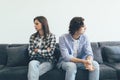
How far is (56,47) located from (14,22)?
91 cm

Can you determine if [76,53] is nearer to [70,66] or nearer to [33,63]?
[70,66]

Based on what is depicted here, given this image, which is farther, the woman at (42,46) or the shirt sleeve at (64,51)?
the woman at (42,46)

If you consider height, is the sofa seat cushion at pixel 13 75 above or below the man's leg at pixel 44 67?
below

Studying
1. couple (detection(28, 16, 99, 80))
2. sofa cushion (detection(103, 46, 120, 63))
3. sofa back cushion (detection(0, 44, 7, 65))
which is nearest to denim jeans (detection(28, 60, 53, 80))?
couple (detection(28, 16, 99, 80))

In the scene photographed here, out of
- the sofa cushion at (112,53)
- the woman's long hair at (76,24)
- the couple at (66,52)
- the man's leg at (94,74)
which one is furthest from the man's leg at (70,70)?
the sofa cushion at (112,53)

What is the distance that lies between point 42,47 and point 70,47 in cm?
43

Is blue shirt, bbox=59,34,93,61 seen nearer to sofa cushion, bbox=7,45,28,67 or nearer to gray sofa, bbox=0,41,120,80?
gray sofa, bbox=0,41,120,80

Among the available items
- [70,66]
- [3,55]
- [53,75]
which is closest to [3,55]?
[3,55]

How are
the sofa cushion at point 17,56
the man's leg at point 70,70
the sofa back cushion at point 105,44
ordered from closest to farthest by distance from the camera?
the man's leg at point 70,70 < the sofa cushion at point 17,56 < the sofa back cushion at point 105,44

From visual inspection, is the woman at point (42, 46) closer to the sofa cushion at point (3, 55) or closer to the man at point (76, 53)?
the man at point (76, 53)

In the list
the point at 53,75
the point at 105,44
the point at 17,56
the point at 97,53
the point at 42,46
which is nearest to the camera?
the point at 53,75

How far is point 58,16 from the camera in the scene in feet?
13.5

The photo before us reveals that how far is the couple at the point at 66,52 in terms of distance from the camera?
318 cm

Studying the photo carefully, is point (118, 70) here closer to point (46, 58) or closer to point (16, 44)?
point (46, 58)
